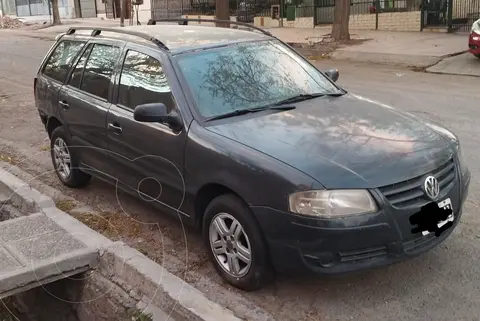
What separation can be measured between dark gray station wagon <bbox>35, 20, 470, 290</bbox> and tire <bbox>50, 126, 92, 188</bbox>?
0.45 feet

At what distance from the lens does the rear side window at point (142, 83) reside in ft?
15.2

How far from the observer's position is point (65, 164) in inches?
246

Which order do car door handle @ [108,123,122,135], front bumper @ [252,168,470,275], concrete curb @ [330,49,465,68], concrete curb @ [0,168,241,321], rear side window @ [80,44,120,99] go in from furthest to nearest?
concrete curb @ [330,49,465,68] < rear side window @ [80,44,120,99] < car door handle @ [108,123,122,135] < concrete curb @ [0,168,241,321] < front bumper @ [252,168,470,275]

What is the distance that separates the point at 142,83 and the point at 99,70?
843 millimetres

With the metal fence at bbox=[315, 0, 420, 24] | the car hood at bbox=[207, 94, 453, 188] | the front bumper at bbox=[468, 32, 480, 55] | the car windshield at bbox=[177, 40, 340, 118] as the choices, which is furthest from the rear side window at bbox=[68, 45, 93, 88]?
the metal fence at bbox=[315, 0, 420, 24]

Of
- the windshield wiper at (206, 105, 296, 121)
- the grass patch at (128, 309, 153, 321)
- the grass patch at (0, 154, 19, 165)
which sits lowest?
the grass patch at (128, 309, 153, 321)

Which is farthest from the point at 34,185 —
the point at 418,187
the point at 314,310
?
the point at 418,187

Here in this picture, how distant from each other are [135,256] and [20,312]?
156 centimetres

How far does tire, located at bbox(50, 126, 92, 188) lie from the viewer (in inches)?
237

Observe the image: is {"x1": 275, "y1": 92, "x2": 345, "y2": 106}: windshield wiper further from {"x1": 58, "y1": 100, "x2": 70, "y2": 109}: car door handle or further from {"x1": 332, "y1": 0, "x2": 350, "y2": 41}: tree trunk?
{"x1": 332, "y1": 0, "x2": 350, "y2": 41}: tree trunk

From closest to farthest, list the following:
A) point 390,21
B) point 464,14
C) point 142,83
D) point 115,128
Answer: point 142,83 < point 115,128 < point 464,14 < point 390,21

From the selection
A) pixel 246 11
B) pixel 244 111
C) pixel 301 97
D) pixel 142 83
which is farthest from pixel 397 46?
pixel 244 111

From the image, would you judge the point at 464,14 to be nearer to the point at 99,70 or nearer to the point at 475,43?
the point at 475,43

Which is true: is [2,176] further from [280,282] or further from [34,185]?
[280,282]
